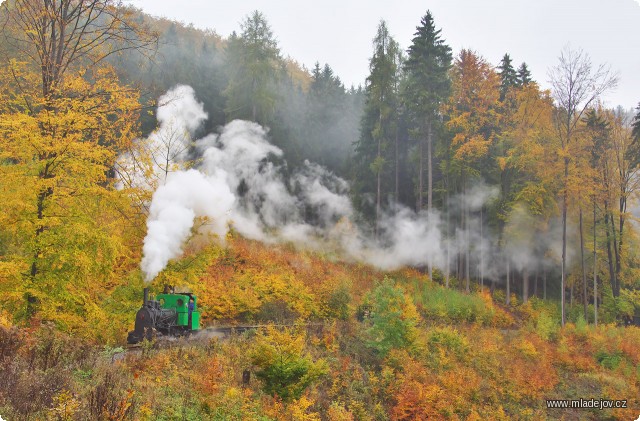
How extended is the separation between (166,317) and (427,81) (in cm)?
2284

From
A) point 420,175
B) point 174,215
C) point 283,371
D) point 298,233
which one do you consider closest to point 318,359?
point 283,371

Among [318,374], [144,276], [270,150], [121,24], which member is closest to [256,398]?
[318,374]

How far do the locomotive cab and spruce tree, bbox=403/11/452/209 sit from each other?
1850 centimetres

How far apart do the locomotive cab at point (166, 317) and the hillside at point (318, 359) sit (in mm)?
592

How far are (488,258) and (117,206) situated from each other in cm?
2772

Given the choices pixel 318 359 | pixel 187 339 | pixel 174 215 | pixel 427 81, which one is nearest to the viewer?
pixel 187 339

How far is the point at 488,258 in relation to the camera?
32.2 meters

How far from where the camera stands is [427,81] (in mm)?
28734

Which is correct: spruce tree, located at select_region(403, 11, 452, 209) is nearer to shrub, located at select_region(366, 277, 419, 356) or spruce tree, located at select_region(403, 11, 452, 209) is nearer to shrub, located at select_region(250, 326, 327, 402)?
shrub, located at select_region(366, 277, 419, 356)

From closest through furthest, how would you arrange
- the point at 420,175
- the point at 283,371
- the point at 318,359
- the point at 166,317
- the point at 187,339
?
the point at 283,371
the point at 187,339
the point at 166,317
the point at 318,359
the point at 420,175

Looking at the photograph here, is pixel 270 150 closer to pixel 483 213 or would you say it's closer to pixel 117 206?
pixel 483 213

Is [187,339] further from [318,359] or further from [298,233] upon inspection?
[298,233]

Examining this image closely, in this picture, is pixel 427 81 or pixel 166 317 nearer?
pixel 166 317

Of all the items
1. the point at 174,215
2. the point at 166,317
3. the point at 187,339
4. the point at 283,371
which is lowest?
the point at 283,371
